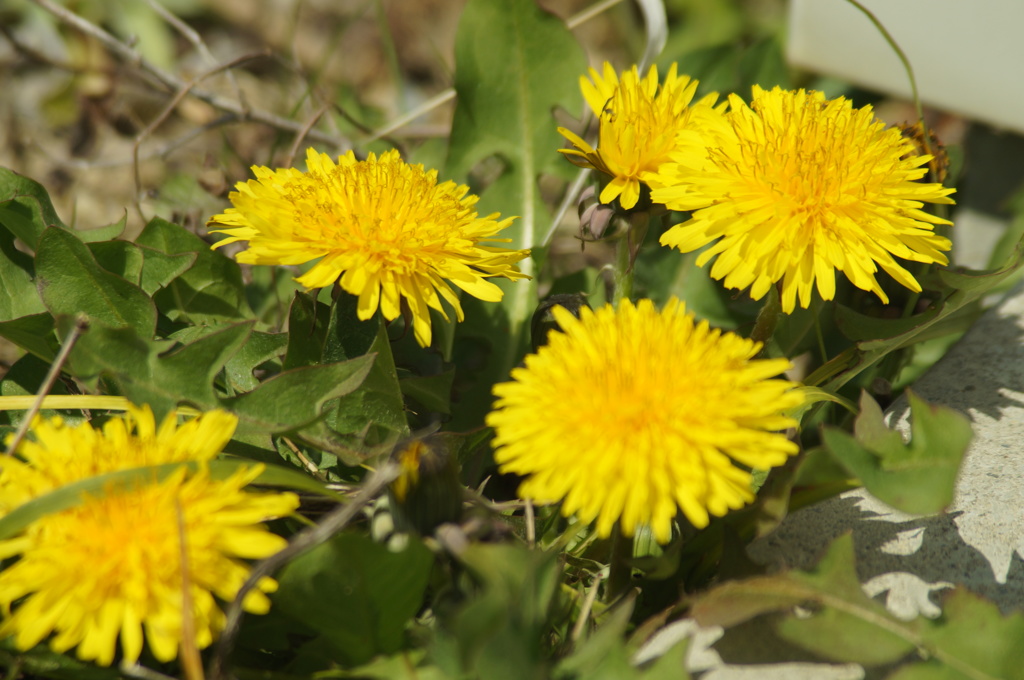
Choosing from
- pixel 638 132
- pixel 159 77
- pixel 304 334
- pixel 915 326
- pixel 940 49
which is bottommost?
pixel 304 334

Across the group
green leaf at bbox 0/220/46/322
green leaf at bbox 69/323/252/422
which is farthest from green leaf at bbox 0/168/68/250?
green leaf at bbox 69/323/252/422

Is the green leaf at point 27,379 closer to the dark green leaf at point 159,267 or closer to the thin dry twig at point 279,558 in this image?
the dark green leaf at point 159,267

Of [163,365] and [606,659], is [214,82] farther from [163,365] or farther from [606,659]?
[606,659]

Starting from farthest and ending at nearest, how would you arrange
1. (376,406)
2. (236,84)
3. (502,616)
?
1. (236,84)
2. (376,406)
3. (502,616)

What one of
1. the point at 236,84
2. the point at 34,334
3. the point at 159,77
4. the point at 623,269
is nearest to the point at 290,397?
the point at 34,334

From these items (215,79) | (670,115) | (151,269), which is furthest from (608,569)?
(215,79)

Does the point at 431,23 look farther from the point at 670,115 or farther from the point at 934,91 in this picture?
the point at 670,115

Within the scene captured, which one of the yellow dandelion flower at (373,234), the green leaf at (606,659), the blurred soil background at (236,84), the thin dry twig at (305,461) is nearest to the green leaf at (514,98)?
the blurred soil background at (236,84)
